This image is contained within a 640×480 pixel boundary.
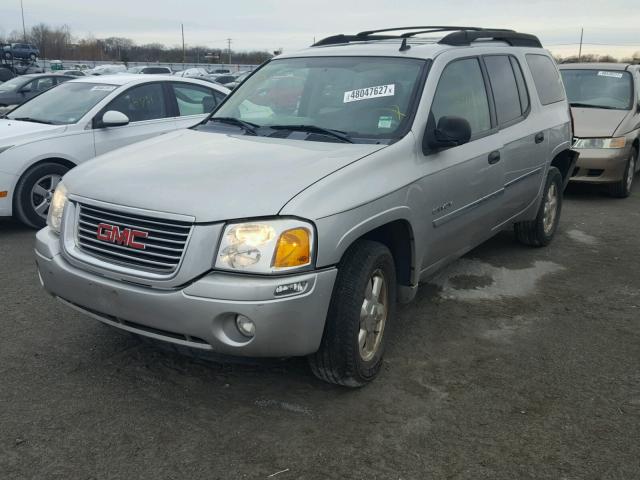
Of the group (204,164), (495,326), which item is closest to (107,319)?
(204,164)

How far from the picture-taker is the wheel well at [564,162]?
6.18m

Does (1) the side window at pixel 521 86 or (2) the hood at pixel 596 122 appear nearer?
(1) the side window at pixel 521 86

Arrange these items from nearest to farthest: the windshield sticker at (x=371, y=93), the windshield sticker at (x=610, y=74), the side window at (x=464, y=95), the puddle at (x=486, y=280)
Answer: the windshield sticker at (x=371, y=93)
the side window at (x=464, y=95)
the puddle at (x=486, y=280)
the windshield sticker at (x=610, y=74)

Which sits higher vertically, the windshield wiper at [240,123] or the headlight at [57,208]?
the windshield wiper at [240,123]

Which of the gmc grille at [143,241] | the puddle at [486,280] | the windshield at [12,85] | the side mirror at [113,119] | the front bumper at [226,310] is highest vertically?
the windshield at [12,85]

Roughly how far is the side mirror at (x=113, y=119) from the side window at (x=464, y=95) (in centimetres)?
376

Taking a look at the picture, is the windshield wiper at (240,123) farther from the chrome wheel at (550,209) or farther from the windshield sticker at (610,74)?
the windshield sticker at (610,74)

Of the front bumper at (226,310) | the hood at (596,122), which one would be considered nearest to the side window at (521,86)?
the front bumper at (226,310)

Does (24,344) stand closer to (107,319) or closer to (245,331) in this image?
(107,319)

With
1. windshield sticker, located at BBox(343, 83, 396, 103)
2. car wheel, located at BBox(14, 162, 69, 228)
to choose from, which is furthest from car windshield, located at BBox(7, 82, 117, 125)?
windshield sticker, located at BBox(343, 83, 396, 103)

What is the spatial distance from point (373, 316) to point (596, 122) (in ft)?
21.8

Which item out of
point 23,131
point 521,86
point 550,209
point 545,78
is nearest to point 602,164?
point 550,209

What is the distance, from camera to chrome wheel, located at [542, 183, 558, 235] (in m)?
5.99

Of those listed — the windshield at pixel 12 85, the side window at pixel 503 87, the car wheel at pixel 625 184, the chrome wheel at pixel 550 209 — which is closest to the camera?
the side window at pixel 503 87
